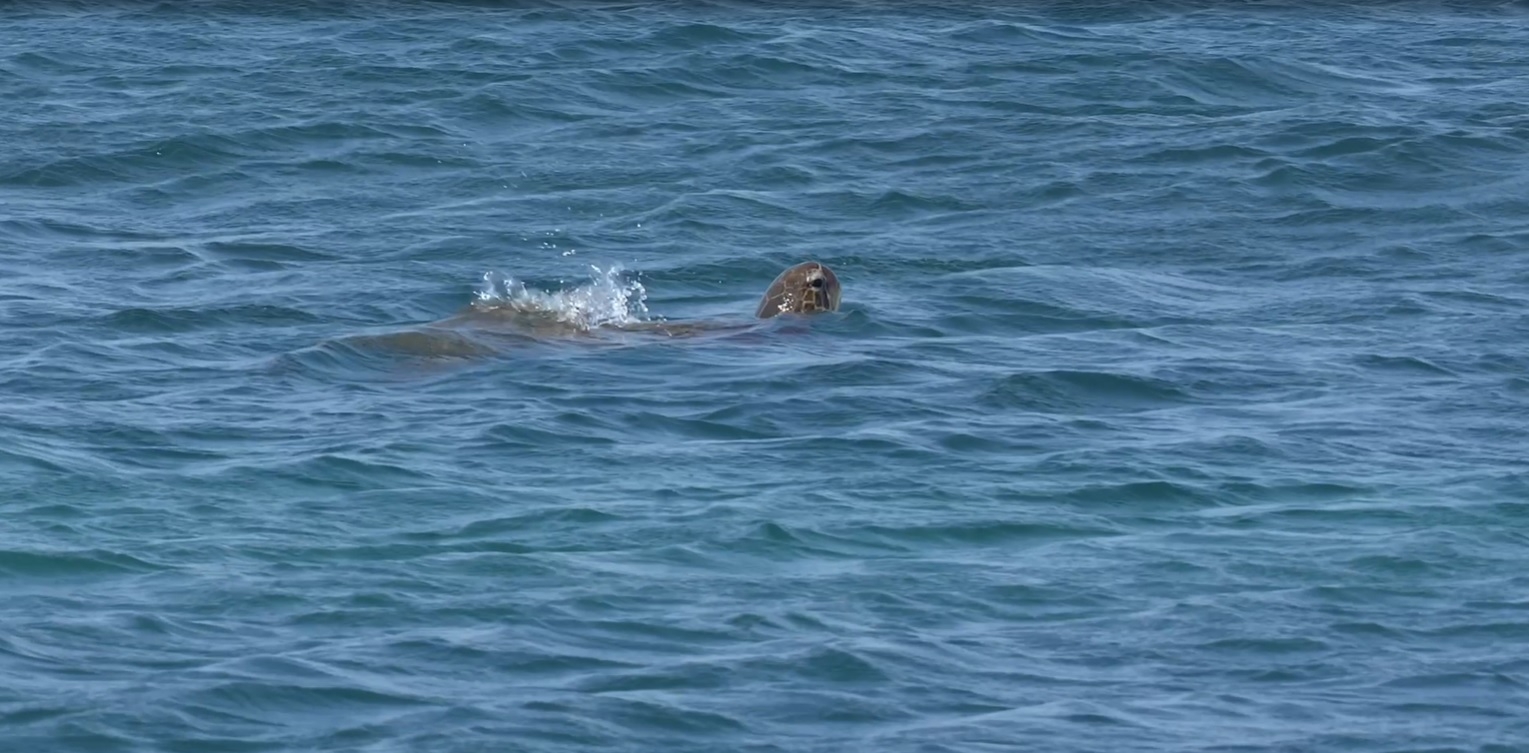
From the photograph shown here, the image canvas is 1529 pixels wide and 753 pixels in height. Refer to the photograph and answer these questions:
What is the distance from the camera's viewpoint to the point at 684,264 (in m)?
17.8

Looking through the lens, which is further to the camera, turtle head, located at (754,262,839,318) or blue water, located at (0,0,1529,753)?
turtle head, located at (754,262,839,318)

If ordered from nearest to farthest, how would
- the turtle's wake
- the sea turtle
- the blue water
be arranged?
the blue water, the sea turtle, the turtle's wake

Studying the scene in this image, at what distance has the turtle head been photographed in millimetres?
15859

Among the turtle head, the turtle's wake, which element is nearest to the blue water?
the turtle's wake

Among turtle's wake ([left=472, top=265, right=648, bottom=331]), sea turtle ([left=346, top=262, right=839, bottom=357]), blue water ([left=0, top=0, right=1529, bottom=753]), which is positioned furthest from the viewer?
turtle's wake ([left=472, top=265, right=648, bottom=331])

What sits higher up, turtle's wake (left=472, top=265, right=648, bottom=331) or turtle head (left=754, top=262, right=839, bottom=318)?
turtle head (left=754, top=262, right=839, bottom=318)

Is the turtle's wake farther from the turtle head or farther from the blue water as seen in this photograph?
the turtle head

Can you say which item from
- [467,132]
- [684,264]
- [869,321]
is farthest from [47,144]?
[869,321]

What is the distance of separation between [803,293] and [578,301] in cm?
144

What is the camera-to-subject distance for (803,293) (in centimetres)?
1591

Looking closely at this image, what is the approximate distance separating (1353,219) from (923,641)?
1074cm

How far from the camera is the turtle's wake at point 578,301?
15805 mm

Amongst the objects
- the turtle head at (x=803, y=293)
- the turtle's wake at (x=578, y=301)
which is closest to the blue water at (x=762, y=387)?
the turtle's wake at (x=578, y=301)

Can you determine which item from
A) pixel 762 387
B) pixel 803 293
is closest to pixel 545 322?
pixel 803 293
